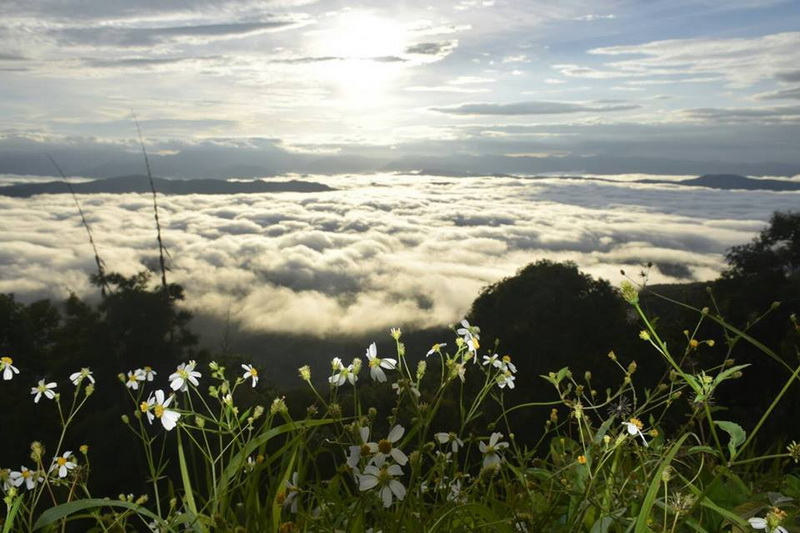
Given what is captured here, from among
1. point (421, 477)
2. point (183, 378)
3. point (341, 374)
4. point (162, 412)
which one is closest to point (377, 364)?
point (341, 374)

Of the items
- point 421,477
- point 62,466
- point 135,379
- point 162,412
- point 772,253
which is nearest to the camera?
point 162,412

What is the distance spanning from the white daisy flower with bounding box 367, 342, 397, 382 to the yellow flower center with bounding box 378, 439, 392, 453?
392 mm

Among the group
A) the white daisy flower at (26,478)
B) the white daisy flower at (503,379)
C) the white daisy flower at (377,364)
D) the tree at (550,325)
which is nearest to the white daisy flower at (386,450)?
the white daisy flower at (377,364)

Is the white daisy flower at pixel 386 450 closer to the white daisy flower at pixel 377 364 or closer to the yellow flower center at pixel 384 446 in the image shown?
the yellow flower center at pixel 384 446

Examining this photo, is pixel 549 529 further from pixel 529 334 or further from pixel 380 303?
pixel 380 303

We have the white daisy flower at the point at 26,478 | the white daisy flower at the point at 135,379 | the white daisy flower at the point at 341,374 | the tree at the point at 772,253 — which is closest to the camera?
the white daisy flower at the point at 341,374

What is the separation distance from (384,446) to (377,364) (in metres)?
0.64

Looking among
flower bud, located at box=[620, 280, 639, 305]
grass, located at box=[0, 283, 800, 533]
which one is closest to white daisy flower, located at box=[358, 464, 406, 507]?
grass, located at box=[0, 283, 800, 533]

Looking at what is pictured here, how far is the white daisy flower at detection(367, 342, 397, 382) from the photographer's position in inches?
113

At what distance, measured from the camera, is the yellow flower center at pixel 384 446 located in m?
2.44

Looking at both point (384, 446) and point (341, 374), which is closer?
point (384, 446)

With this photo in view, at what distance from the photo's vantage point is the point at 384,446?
2.45 metres

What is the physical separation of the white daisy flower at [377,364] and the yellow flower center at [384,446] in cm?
39

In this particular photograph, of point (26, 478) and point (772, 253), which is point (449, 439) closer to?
point (26, 478)
